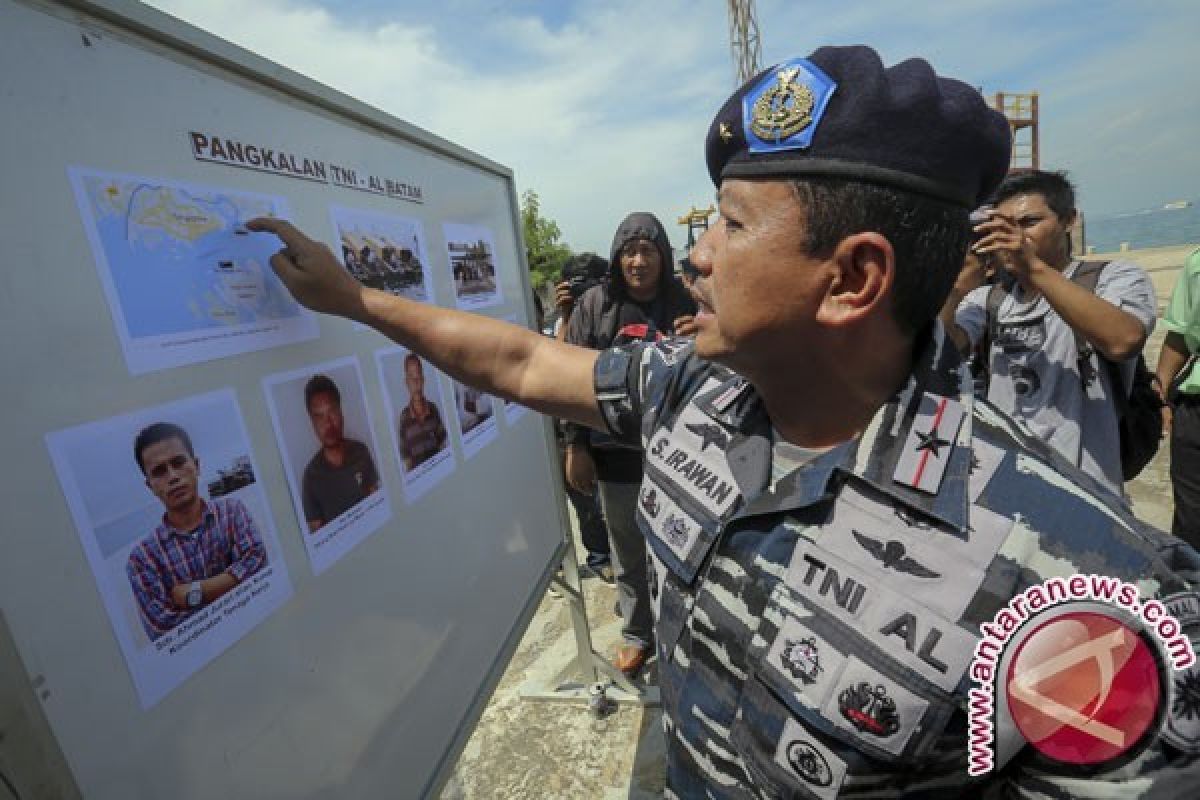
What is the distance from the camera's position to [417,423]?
1538mm

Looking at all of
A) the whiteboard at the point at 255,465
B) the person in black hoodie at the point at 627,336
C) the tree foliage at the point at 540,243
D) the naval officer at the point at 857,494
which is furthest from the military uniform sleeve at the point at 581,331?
the tree foliage at the point at 540,243

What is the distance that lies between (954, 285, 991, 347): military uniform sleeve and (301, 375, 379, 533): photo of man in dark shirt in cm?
252

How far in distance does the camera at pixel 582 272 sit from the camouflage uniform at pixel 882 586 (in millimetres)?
2878

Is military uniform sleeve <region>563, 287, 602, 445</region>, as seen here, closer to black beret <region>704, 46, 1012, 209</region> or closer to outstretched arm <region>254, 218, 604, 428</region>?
outstretched arm <region>254, 218, 604, 428</region>

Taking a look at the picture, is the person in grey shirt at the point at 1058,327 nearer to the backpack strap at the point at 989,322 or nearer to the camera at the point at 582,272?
the backpack strap at the point at 989,322

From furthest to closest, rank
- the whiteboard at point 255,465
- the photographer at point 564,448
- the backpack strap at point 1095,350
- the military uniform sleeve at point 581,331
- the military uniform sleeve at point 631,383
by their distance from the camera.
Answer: the photographer at point 564,448 → the military uniform sleeve at point 581,331 → the backpack strap at point 1095,350 → the military uniform sleeve at point 631,383 → the whiteboard at point 255,465

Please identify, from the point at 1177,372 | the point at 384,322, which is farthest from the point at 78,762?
the point at 1177,372

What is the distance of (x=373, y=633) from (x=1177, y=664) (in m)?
1.36

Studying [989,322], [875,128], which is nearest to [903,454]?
[875,128]

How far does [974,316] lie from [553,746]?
2737 mm

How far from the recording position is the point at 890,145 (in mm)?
924

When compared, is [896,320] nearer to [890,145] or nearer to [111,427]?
[890,145]

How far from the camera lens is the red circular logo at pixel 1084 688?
78cm

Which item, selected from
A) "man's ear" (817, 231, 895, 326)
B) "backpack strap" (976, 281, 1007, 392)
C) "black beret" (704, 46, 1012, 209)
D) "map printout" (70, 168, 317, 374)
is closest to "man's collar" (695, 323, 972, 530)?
"man's ear" (817, 231, 895, 326)
